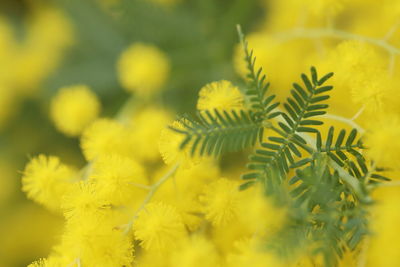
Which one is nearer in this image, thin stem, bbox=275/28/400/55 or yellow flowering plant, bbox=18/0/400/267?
yellow flowering plant, bbox=18/0/400/267

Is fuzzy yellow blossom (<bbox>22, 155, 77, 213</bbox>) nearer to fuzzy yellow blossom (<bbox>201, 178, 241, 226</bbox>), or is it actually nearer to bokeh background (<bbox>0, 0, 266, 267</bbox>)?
fuzzy yellow blossom (<bbox>201, 178, 241, 226</bbox>)

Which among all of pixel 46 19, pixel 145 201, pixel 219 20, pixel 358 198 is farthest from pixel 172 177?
pixel 46 19

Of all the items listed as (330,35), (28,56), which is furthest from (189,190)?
(28,56)

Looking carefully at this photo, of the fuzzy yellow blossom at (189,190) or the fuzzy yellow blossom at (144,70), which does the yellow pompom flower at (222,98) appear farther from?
the fuzzy yellow blossom at (144,70)

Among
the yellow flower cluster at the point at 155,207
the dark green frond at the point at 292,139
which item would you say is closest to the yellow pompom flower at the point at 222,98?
the yellow flower cluster at the point at 155,207

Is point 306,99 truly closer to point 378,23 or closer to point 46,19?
point 378,23

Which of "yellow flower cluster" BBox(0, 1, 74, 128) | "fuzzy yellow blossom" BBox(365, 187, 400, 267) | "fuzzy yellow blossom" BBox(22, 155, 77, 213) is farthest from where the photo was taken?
"yellow flower cluster" BBox(0, 1, 74, 128)

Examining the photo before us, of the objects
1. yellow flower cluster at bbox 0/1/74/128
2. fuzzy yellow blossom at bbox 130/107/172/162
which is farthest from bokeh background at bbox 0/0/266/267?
fuzzy yellow blossom at bbox 130/107/172/162
